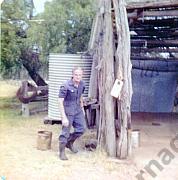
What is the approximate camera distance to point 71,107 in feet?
23.2

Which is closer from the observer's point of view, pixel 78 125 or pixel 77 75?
pixel 77 75

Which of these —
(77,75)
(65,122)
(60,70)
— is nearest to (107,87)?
(77,75)

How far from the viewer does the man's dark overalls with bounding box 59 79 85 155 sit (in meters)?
6.94

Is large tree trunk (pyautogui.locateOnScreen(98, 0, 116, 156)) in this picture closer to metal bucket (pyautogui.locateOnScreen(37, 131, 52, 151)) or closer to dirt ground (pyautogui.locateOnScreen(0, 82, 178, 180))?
dirt ground (pyautogui.locateOnScreen(0, 82, 178, 180))

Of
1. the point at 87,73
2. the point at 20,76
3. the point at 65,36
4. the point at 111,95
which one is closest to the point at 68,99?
the point at 111,95

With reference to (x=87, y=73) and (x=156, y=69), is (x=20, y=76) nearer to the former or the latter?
(x=156, y=69)

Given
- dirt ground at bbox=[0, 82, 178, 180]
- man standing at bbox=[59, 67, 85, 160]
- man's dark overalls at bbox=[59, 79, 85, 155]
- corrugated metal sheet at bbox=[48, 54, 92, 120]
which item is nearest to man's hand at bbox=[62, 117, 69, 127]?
man standing at bbox=[59, 67, 85, 160]

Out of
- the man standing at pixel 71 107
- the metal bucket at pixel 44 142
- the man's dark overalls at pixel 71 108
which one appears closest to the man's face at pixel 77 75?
the man standing at pixel 71 107

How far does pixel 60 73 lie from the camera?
33.7 feet

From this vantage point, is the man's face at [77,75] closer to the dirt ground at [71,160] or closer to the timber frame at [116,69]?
the timber frame at [116,69]

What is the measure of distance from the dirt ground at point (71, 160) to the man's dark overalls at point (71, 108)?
1.43ft

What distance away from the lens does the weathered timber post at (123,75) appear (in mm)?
7078

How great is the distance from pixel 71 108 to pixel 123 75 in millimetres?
1083

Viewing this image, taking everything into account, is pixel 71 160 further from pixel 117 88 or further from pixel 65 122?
pixel 117 88
